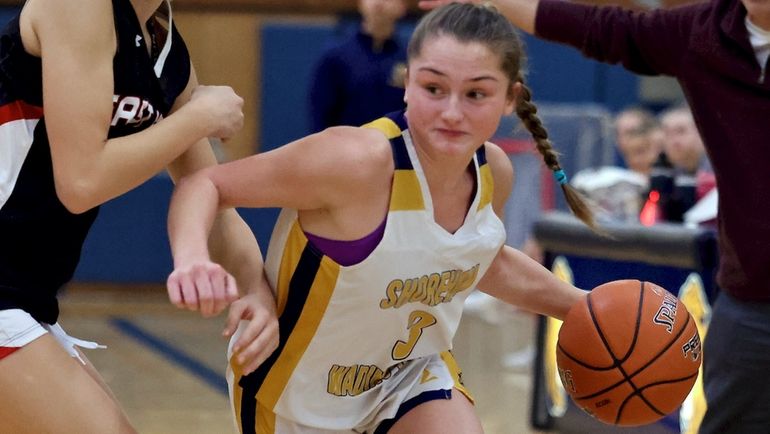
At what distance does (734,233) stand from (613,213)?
3246 mm

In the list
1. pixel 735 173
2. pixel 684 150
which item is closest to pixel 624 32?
pixel 735 173

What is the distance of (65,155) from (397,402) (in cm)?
116

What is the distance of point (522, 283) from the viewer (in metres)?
3.41

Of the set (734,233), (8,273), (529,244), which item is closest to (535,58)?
(529,244)

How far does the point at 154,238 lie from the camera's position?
405 inches

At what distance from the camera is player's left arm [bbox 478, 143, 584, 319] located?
11.1ft

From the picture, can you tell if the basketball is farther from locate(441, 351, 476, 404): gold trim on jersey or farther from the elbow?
the elbow

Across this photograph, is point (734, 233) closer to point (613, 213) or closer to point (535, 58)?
point (613, 213)

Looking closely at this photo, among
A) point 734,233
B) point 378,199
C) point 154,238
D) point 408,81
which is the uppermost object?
point 408,81

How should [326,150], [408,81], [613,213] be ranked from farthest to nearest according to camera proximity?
[613,213], [408,81], [326,150]

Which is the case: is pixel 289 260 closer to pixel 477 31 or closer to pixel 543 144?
pixel 477 31

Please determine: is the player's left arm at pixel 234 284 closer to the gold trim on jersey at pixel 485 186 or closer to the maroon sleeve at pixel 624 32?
the gold trim on jersey at pixel 485 186

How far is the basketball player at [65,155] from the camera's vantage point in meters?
2.49

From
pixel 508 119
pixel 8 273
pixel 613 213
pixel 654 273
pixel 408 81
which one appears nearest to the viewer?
pixel 8 273
